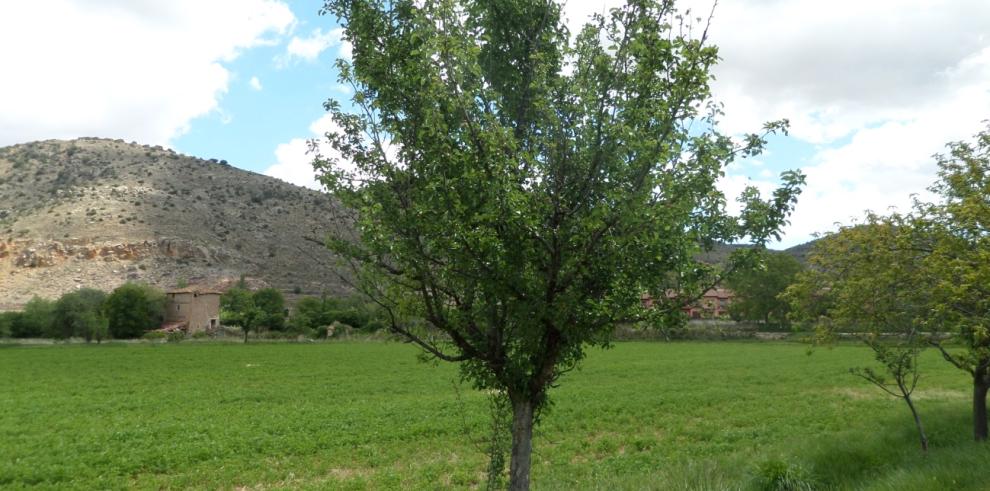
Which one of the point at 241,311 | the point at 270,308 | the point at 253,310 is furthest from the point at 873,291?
the point at 270,308

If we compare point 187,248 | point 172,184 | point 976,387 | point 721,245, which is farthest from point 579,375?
point 172,184

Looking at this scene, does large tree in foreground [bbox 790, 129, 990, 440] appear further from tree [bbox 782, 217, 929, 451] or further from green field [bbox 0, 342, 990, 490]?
green field [bbox 0, 342, 990, 490]

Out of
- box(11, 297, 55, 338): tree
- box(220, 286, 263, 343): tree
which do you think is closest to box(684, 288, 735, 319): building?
box(220, 286, 263, 343): tree

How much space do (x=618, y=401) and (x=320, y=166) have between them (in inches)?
947

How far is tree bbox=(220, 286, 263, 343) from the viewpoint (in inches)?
3305

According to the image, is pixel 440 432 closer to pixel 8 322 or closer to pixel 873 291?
pixel 873 291

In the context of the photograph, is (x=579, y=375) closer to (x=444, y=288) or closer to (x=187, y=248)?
(x=444, y=288)

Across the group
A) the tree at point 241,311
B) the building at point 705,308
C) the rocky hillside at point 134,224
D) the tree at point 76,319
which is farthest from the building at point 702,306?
the rocky hillside at point 134,224

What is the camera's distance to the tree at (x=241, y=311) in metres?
83.9

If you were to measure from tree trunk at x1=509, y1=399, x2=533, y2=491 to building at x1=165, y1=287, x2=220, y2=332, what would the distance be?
317 ft

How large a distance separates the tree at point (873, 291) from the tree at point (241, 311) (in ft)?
259

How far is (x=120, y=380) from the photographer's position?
3675cm

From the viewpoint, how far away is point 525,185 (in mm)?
5152

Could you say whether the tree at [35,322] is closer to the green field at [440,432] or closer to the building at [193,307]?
the building at [193,307]
